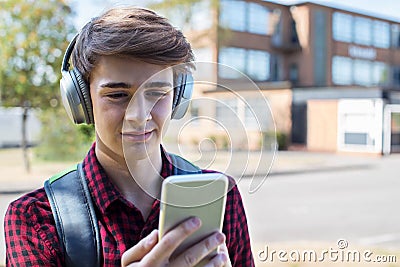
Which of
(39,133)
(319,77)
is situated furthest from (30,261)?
(319,77)

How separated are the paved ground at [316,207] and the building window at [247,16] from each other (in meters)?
→ 7.23

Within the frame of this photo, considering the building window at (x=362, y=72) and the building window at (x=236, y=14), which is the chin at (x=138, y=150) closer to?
the building window at (x=236, y=14)

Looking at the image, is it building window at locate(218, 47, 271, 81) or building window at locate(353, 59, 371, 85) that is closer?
building window at locate(218, 47, 271, 81)

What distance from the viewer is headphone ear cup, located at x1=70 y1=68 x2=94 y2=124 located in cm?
61

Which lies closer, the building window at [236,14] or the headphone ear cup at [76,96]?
the headphone ear cup at [76,96]

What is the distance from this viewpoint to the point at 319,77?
1658 centimetres

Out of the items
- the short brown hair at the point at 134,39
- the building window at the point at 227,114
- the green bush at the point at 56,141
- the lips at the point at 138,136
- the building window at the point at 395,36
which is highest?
the building window at the point at 395,36

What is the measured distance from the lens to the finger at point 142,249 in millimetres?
454

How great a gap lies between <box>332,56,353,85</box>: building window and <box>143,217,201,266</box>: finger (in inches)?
663

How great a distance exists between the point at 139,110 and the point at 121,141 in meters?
0.07

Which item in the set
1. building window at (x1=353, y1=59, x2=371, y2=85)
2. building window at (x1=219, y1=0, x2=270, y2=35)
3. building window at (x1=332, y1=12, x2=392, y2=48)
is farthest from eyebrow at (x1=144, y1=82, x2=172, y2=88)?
building window at (x1=353, y1=59, x2=371, y2=85)

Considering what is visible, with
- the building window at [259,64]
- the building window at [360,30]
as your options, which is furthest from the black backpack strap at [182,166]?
the building window at [360,30]

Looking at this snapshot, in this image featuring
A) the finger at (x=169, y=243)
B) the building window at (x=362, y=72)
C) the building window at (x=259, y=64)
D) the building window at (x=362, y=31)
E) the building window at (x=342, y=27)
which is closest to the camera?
the finger at (x=169, y=243)

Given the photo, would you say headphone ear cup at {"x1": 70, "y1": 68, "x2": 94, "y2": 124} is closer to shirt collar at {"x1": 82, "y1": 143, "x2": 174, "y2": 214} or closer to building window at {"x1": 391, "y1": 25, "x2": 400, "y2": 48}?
shirt collar at {"x1": 82, "y1": 143, "x2": 174, "y2": 214}
